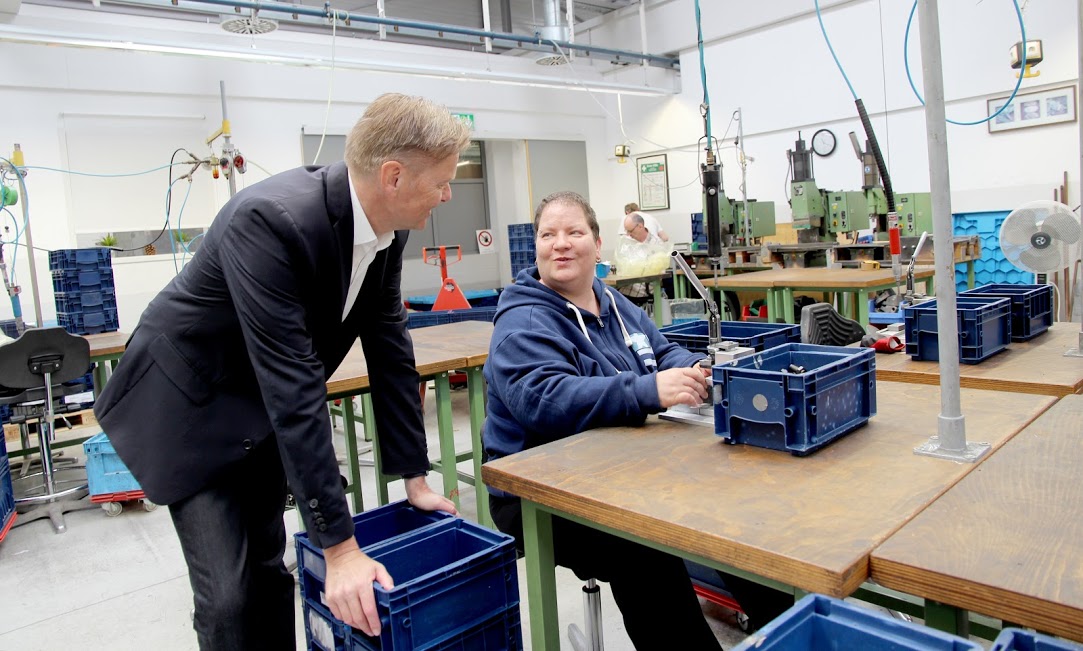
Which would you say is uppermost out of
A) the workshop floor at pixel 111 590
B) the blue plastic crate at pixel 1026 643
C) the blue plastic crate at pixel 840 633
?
the blue plastic crate at pixel 1026 643

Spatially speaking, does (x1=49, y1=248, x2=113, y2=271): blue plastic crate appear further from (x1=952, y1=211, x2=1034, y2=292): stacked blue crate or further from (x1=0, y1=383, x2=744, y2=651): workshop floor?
(x1=952, y1=211, x2=1034, y2=292): stacked blue crate

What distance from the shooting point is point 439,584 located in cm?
120

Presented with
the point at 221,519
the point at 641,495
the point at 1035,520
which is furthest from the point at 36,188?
the point at 1035,520

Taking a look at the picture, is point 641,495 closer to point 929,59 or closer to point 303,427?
point 303,427

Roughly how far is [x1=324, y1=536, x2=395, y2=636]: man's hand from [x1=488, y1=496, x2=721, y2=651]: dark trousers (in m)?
0.51

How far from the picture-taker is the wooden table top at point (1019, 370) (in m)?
1.70

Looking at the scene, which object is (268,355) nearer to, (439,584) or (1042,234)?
(439,584)

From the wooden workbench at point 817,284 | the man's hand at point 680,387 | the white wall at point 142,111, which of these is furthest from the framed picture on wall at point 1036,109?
the man's hand at point 680,387

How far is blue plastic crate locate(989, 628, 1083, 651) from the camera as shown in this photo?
0.69 m

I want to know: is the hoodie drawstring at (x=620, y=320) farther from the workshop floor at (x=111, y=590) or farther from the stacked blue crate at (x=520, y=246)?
the stacked blue crate at (x=520, y=246)

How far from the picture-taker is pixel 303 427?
1.18m

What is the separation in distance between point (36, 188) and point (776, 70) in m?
7.31

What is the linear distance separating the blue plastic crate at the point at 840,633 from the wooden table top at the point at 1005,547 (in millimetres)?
108

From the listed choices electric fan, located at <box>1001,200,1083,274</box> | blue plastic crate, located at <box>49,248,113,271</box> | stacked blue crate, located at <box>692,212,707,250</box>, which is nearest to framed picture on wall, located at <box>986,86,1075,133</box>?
stacked blue crate, located at <box>692,212,707,250</box>
